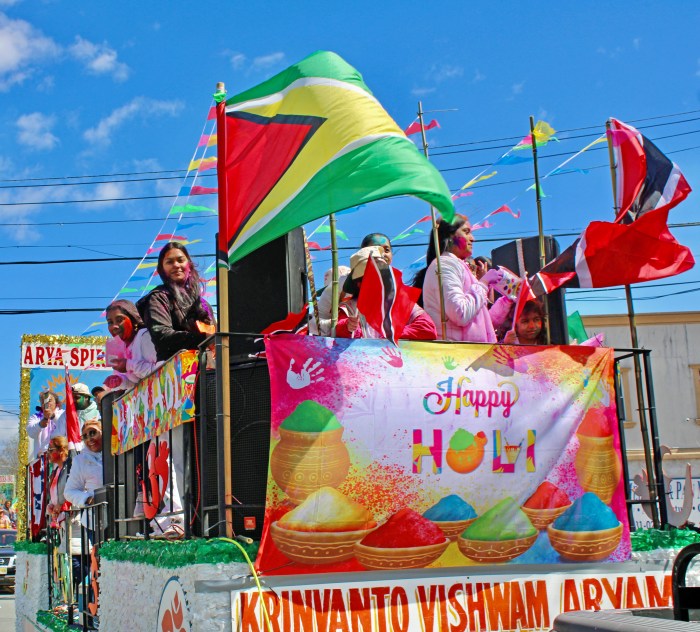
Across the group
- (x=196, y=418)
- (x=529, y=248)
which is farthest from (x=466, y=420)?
(x=529, y=248)

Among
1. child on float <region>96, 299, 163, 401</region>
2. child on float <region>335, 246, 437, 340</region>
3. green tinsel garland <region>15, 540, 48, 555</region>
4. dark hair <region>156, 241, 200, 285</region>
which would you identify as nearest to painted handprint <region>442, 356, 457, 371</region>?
child on float <region>335, 246, 437, 340</region>

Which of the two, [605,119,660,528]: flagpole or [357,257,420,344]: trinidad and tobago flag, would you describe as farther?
[605,119,660,528]: flagpole

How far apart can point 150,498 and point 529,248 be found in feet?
12.8

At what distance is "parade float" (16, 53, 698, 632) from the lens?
5.07m

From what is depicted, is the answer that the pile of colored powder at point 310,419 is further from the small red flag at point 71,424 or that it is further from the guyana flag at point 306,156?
the small red flag at point 71,424

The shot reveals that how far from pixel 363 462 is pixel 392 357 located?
652 millimetres

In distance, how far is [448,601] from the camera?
5309 millimetres

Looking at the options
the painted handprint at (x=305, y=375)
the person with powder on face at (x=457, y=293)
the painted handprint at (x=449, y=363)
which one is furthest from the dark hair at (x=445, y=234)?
the painted handprint at (x=305, y=375)

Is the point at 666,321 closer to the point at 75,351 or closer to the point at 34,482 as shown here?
the point at 75,351

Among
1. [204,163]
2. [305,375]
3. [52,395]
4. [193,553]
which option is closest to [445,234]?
[204,163]

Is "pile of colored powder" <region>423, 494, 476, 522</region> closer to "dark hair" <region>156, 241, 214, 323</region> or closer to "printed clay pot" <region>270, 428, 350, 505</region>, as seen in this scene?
"printed clay pot" <region>270, 428, 350, 505</region>

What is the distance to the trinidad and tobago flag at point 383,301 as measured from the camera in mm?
5504

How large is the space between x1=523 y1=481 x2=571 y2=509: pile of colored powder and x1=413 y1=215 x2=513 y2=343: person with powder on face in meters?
1.25

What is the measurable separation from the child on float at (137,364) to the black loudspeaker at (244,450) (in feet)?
1.27
